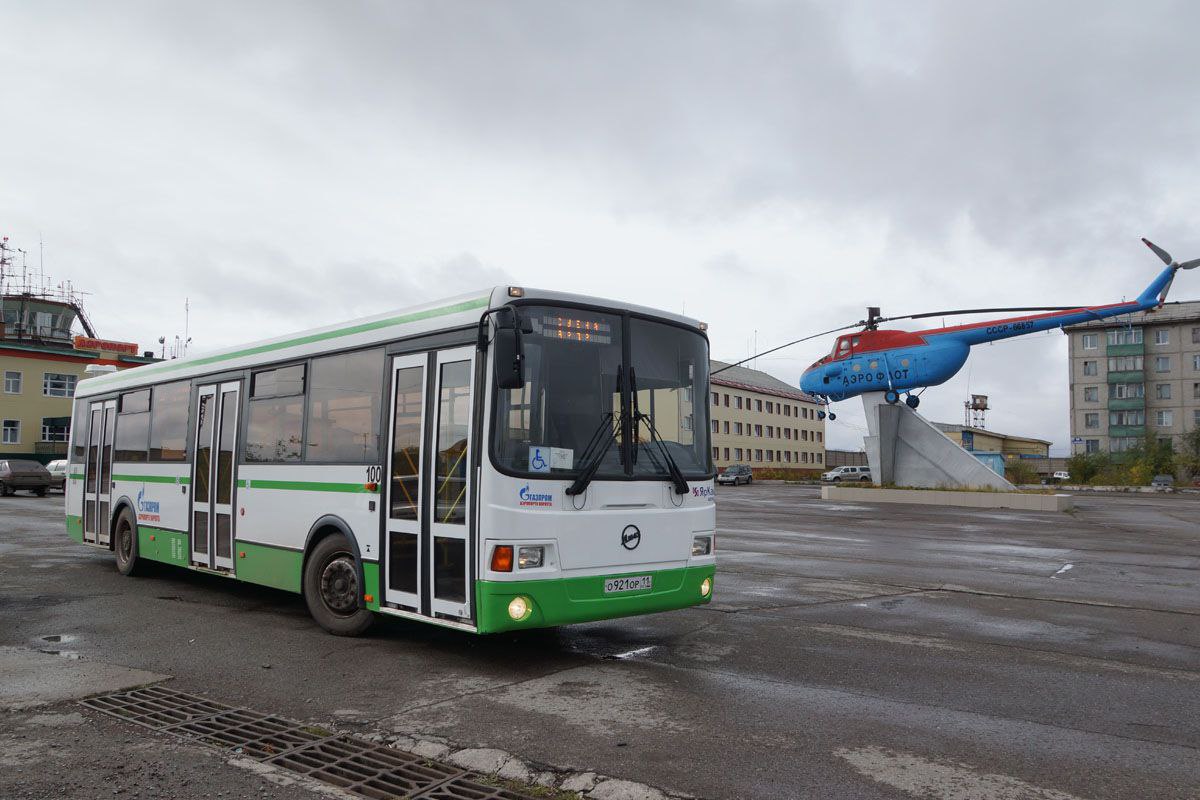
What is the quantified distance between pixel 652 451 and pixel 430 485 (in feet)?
5.87

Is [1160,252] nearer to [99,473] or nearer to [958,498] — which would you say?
[958,498]

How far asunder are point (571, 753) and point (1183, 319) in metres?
98.7

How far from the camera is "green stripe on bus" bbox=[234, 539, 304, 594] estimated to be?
8.75 metres

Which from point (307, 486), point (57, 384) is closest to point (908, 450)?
point (307, 486)

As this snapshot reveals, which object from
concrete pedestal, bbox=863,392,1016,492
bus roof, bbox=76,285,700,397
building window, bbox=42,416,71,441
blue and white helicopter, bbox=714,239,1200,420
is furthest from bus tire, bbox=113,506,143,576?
building window, bbox=42,416,71,441

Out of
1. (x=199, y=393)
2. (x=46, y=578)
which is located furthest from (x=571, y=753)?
(x=46, y=578)

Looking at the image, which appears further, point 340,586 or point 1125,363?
point 1125,363

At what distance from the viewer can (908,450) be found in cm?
3997

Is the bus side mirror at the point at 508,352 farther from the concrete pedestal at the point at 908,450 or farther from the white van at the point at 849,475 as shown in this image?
the white van at the point at 849,475

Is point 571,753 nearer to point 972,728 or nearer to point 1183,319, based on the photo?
point 972,728

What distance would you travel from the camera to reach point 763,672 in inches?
272

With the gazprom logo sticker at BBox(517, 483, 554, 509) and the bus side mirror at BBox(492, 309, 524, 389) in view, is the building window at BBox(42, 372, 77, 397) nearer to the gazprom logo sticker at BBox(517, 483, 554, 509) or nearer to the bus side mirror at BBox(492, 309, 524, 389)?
the bus side mirror at BBox(492, 309, 524, 389)

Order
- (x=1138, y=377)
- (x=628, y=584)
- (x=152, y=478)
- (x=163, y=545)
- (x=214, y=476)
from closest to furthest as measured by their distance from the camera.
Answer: (x=628, y=584), (x=214, y=476), (x=163, y=545), (x=152, y=478), (x=1138, y=377)

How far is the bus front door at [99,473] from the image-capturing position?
13.0 m
